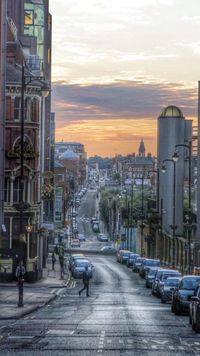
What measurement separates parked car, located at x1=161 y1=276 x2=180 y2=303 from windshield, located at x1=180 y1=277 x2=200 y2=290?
28.2 feet

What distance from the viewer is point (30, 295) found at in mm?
53156

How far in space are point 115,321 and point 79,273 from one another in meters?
45.7

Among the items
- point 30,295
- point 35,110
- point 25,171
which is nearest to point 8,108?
point 35,110

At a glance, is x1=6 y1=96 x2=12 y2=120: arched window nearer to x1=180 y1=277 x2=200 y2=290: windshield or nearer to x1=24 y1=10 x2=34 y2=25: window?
x1=180 y1=277 x2=200 y2=290: windshield

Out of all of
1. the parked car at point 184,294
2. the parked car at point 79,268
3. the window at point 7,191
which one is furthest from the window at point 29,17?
the parked car at point 184,294

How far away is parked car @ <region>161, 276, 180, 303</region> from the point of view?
4753 centimetres

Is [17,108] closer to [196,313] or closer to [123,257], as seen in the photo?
[196,313]

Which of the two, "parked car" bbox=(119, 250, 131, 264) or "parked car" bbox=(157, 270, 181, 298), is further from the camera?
"parked car" bbox=(119, 250, 131, 264)

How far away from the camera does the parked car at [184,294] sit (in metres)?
37.6

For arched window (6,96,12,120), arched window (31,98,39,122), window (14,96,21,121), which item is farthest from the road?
arched window (31,98,39,122)

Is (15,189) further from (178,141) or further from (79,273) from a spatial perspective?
(178,141)

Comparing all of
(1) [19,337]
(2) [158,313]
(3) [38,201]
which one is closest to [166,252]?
(3) [38,201]

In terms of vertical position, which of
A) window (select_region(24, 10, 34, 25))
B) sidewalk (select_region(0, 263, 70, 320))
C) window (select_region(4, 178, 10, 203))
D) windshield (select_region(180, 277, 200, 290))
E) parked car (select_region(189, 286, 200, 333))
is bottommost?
sidewalk (select_region(0, 263, 70, 320))

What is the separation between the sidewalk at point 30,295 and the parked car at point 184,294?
19.6ft
